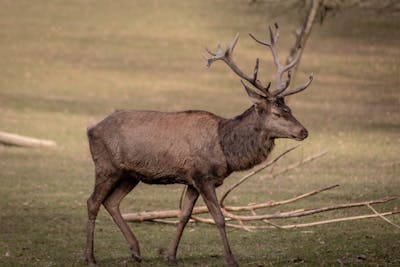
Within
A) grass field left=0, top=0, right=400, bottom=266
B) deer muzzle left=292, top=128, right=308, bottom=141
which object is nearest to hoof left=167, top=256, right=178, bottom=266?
grass field left=0, top=0, right=400, bottom=266

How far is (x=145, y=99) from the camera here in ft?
87.1

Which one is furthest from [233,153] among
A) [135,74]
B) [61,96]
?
[135,74]

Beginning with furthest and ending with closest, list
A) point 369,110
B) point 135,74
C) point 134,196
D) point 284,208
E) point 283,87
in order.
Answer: point 135,74 < point 369,110 < point 134,196 < point 284,208 < point 283,87

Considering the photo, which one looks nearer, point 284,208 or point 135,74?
point 284,208

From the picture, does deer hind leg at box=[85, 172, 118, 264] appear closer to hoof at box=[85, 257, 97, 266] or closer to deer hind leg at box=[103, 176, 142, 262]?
hoof at box=[85, 257, 97, 266]

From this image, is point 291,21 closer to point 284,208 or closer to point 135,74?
point 135,74

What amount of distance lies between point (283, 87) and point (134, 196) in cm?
546

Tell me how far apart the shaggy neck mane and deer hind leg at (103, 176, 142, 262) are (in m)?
1.10

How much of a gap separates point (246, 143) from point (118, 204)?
4.78ft

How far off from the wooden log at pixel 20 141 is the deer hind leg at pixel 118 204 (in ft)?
29.6

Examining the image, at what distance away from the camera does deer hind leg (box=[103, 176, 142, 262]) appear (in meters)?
10.4

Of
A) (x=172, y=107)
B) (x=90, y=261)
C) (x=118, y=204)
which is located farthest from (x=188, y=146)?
(x=172, y=107)

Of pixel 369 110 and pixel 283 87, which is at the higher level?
pixel 283 87

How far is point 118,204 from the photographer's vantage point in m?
10.6
